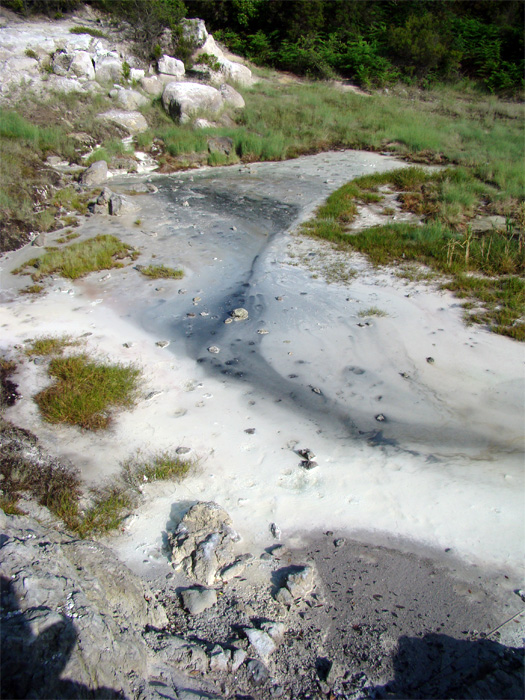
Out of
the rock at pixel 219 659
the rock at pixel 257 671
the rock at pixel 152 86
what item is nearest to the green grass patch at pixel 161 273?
the rock at pixel 219 659

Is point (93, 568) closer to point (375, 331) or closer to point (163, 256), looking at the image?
point (375, 331)

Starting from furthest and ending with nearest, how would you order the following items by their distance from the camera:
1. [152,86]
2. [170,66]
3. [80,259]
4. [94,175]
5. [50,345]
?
[170,66] < [152,86] < [94,175] < [80,259] < [50,345]

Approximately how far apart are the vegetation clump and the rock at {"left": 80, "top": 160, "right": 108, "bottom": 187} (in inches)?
248

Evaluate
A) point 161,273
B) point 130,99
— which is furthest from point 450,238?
point 130,99

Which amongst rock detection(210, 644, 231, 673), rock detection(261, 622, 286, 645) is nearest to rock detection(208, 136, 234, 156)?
rock detection(261, 622, 286, 645)

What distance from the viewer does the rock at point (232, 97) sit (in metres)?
19.2

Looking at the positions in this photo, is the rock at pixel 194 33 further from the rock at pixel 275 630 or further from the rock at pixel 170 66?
the rock at pixel 275 630

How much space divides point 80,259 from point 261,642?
289 inches

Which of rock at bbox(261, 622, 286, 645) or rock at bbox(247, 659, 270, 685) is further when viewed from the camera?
rock at bbox(261, 622, 286, 645)

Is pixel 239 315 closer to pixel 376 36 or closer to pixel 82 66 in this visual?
pixel 82 66

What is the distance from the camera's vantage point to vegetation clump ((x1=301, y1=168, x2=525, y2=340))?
276 inches

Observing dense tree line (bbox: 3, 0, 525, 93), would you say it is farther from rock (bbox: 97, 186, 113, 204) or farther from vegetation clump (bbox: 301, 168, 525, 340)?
rock (bbox: 97, 186, 113, 204)

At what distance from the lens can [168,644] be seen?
288 cm

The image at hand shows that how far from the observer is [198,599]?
322cm
